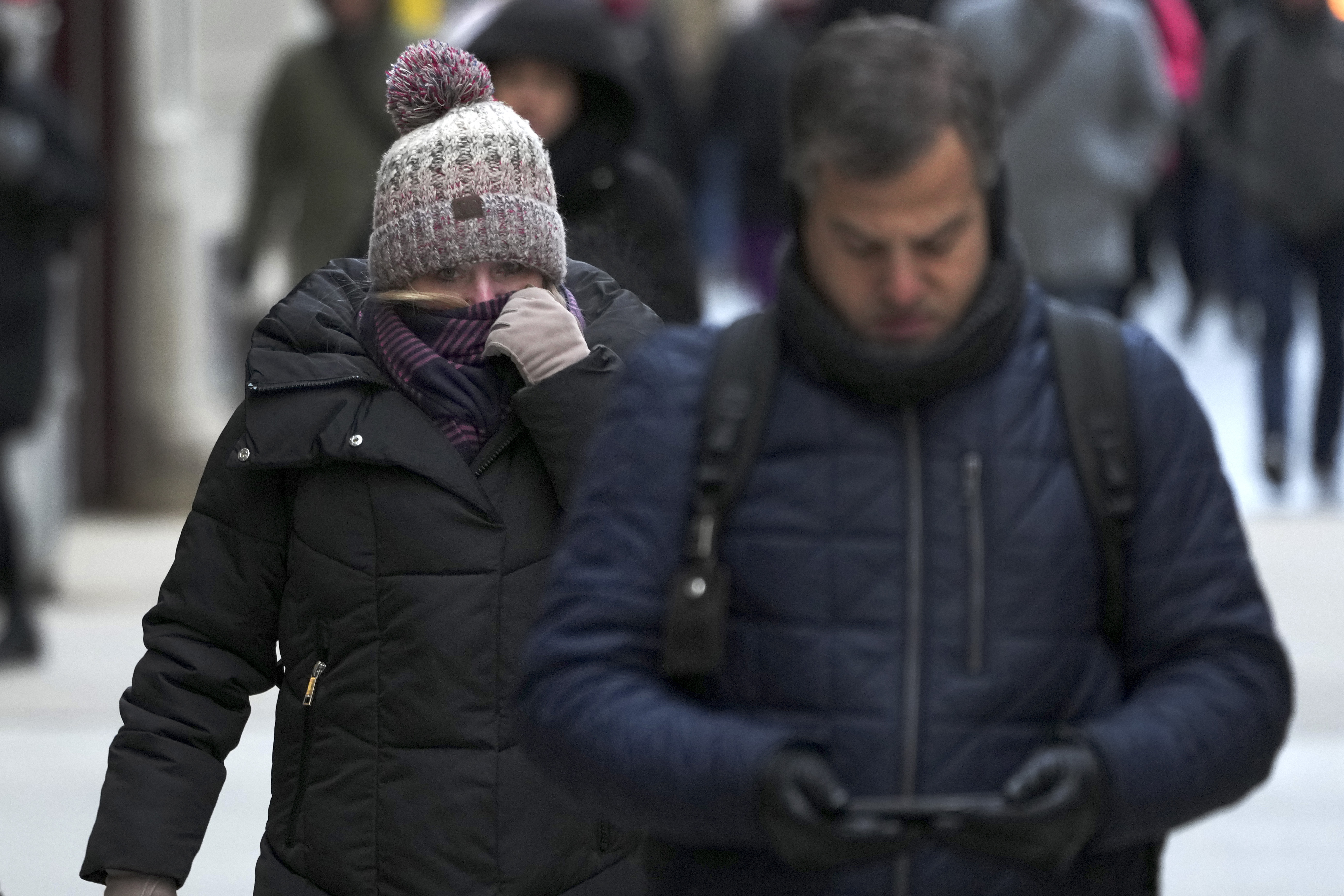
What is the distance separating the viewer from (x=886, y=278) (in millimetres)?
2287

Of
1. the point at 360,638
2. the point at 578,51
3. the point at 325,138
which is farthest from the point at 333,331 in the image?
the point at 325,138

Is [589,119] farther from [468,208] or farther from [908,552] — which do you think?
[908,552]

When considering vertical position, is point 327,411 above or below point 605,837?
above

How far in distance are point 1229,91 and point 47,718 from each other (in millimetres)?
6011

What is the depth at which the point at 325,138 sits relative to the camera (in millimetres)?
8570

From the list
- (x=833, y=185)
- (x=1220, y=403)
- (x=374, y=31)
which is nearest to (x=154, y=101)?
(x=374, y=31)

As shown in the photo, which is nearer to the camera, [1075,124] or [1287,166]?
[1075,124]

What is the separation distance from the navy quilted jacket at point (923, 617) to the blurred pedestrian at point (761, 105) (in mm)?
11021

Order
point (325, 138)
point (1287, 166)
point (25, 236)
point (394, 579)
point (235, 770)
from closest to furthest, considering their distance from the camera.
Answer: point (394, 579) < point (235, 770) < point (25, 236) < point (325, 138) < point (1287, 166)

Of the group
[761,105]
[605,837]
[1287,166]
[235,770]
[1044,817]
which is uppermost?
[761,105]

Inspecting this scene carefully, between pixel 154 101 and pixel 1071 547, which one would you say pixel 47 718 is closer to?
pixel 154 101

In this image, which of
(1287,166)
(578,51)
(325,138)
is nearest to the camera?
(578,51)

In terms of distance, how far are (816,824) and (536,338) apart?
1106 mm

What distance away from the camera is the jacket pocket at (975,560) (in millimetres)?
2299
